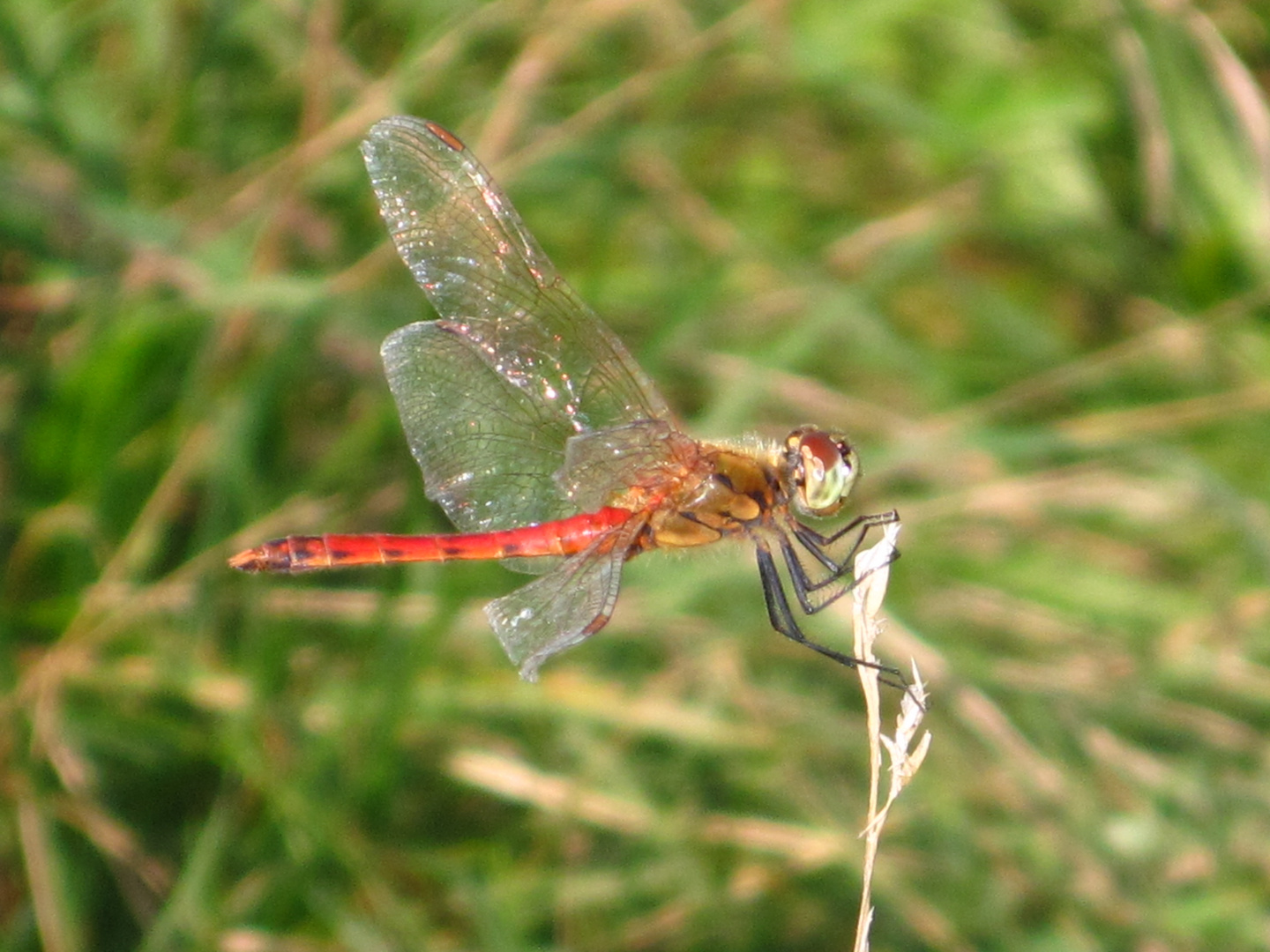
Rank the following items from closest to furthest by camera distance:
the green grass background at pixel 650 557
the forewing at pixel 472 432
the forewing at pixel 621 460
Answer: the forewing at pixel 621 460
the forewing at pixel 472 432
the green grass background at pixel 650 557

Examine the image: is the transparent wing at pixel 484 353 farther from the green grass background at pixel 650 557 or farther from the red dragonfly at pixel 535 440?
the green grass background at pixel 650 557

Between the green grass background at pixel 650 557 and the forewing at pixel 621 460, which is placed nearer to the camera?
the forewing at pixel 621 460

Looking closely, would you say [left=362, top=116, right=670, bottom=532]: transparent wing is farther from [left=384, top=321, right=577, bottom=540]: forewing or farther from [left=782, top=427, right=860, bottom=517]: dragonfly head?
[left=782, top=427, right=860, bottom=517]: dragonfly head

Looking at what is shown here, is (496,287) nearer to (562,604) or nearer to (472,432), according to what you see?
(472,432)

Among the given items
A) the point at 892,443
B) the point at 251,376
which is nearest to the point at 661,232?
the point at 892,443

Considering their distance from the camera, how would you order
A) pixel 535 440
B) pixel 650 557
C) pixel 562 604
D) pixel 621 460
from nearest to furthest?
1. pixel 562 604
2. pixel 621 460
3. pixel 535 440
4. pixel 650 557

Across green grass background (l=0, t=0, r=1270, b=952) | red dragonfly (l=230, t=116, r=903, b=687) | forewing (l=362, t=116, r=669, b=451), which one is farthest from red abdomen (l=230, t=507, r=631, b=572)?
green grass background (l=0, t=0, r=1270, b=952)

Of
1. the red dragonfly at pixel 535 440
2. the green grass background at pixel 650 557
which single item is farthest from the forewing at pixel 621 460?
the green grass background at pixel 650 557

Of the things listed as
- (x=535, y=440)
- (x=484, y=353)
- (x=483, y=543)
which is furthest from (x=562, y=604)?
(x=484, y=353)
